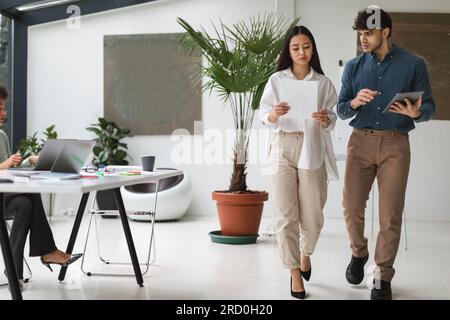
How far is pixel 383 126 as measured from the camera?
3693 mm

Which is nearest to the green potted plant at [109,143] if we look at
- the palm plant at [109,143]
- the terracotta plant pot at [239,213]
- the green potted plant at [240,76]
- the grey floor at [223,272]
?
the palm plant at [109,143]

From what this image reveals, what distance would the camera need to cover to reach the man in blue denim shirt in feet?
12.0

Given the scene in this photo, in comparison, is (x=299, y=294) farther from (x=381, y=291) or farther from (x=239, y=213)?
(x=239, y=213)

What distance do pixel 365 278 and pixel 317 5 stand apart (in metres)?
4.64

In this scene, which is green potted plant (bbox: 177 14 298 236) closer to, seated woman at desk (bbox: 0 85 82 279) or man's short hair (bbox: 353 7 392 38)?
man's short hair (bbox: 353 7 392 38)

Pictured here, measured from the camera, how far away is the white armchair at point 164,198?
24.1 ft

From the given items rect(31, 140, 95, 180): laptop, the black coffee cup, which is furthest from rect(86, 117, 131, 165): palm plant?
rect(31, 140, 95, 180): laptop

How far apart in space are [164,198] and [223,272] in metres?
3.01

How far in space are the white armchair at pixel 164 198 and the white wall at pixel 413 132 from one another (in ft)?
6.22

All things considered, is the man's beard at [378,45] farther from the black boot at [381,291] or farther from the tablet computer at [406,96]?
the black boot at [381,291]
